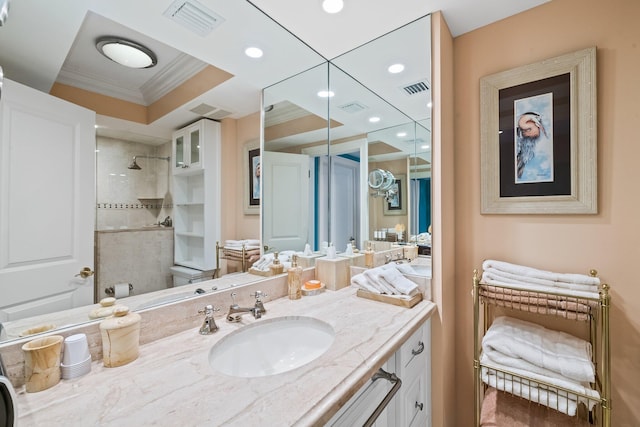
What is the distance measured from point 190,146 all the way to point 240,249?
53 cm

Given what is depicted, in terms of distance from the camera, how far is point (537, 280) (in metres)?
1.18

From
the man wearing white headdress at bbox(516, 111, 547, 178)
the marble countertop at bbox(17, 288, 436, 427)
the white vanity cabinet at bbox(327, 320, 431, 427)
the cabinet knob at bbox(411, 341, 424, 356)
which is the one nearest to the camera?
the marble countertop at bbox(17, 288, 436, 427)

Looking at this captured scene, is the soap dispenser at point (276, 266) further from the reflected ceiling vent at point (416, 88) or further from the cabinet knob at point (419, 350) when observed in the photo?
the reflected ceiling vent at point (416, 88)

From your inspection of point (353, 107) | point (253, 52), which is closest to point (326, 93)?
point (353, 107)

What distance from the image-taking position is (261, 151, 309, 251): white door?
154cm

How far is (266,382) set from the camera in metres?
0.73

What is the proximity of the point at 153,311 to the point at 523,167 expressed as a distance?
5.81ft

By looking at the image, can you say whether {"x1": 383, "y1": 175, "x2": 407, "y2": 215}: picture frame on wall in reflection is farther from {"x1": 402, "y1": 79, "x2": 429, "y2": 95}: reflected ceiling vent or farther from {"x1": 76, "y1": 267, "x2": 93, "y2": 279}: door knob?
{"x1": 76, "y1": 267, "x2": 93, "y2": 279}: door knob

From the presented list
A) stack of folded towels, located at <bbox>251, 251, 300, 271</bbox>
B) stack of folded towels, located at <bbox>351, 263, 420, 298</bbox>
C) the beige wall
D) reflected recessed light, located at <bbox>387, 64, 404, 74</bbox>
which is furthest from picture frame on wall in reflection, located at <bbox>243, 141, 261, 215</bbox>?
the beige wall

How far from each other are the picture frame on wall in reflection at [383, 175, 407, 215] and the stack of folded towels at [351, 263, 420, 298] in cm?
37

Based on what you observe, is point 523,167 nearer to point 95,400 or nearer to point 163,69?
point 163,69

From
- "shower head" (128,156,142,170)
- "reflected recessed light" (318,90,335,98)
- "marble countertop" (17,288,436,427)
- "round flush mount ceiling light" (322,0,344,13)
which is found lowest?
"marble countertop" (17,288,436,427)

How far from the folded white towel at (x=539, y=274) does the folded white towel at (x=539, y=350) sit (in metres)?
0.25

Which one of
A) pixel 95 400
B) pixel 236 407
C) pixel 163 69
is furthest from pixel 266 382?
pixel 163 69
